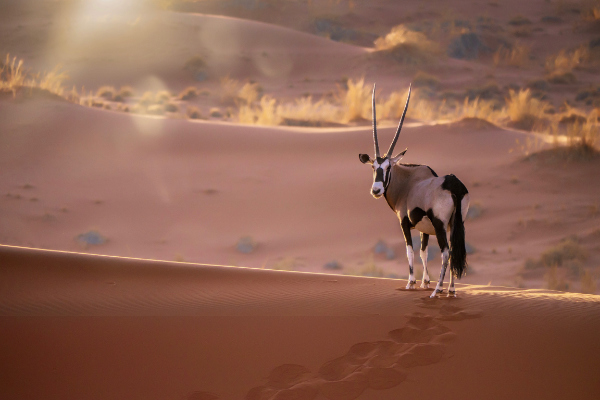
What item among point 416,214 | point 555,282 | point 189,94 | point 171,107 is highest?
point 189,94

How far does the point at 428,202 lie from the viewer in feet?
19.8

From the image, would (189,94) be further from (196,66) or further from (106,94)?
(196,66)

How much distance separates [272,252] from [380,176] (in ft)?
23.4

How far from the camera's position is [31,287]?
19.9 ft

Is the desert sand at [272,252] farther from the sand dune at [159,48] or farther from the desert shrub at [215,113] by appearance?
the sand dune at [159,48]

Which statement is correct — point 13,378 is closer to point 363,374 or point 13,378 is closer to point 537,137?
point 363,374

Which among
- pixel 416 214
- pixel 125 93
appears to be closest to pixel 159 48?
pixel 125 93

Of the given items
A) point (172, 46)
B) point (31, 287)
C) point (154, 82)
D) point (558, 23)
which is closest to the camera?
point (31, 287)

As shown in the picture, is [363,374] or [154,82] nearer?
[363,374]

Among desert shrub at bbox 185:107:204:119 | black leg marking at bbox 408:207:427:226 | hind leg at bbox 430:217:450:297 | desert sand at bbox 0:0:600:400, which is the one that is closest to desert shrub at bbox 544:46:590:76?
desert sand at bbox 0:0:600:400

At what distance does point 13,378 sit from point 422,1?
226 feet

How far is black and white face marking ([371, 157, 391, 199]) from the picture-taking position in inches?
246

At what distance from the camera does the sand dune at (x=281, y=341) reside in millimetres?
4027

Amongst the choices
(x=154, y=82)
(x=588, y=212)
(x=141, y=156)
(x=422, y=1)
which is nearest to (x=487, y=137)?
(x=588, y=212)
